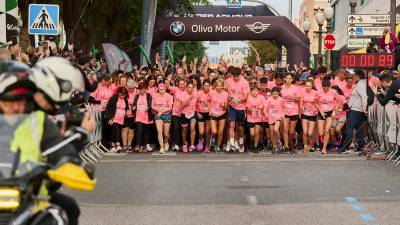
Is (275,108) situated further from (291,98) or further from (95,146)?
(95,146)

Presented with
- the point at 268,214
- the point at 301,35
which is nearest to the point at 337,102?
the point at 268,214

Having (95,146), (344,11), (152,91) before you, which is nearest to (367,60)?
(152,91)

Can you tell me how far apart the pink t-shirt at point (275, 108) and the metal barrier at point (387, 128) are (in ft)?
6.63

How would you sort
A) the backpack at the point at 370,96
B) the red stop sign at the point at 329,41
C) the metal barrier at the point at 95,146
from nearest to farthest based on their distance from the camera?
the metal barrier at the point at 95,146
the backpack at the point at 370,96
the red stop sign at the point at 329,41

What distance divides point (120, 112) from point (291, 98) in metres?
3.89

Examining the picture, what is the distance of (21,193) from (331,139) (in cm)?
1797

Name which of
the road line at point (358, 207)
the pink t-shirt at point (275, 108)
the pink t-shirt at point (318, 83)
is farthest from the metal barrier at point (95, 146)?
the road line at point (358, 207)

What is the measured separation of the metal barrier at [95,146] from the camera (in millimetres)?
19016

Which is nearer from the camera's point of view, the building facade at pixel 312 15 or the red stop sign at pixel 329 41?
the red stop sign at pixel 329 41

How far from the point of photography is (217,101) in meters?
21.4

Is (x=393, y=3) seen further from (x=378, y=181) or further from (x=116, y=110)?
(x=378, y=181)

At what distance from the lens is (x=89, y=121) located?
5.00 m

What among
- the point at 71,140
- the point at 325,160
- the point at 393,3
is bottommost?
the point at 325,160

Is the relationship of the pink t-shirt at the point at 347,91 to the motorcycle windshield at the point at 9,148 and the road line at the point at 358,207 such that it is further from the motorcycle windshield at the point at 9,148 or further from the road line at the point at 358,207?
the motorcycle windshield at the point at 9,148
